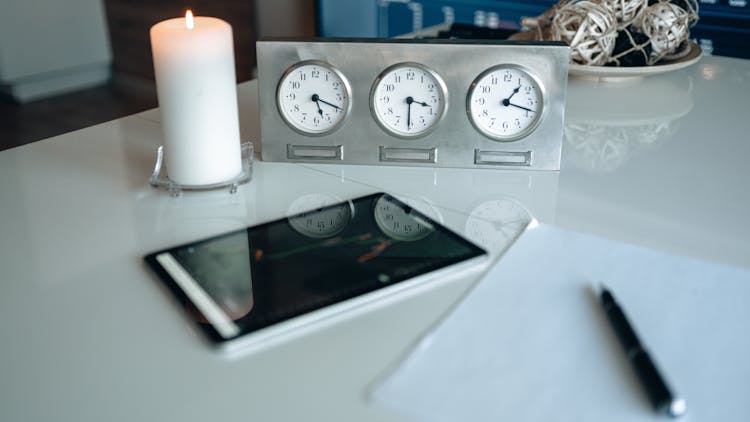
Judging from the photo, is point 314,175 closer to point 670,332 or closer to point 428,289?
point 428,289

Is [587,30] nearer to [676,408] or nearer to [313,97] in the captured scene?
[313,97]

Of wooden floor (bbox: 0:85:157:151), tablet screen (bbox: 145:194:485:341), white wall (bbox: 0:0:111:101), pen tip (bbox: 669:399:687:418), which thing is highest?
tablet screen (bbox: 145:194:485:341)

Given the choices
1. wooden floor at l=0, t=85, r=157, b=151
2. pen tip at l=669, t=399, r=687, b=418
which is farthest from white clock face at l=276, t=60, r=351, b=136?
wooden floor at l=0, t=85, r=157, b=151

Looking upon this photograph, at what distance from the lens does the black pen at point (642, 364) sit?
1.60 feet

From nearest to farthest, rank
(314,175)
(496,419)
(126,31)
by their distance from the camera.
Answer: (496,419) → (314,175) → (126,31)

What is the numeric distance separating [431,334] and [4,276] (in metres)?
0.39

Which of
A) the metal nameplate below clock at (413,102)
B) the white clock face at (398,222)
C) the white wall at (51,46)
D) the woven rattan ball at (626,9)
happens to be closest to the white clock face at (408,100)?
the metal nameplate below clock at (413,102)

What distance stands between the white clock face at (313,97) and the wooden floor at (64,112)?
2.51m

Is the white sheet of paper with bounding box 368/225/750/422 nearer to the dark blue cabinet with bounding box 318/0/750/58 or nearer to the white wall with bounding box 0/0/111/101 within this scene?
the dark blue cabinet with bounding box 318/0/750/58

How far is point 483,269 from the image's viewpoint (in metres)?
0.67

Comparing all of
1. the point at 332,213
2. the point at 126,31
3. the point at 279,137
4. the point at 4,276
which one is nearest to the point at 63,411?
the point at 4,276

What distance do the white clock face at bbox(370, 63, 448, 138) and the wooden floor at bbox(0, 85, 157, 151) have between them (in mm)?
2586

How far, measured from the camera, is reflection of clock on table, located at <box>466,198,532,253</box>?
2.37ft

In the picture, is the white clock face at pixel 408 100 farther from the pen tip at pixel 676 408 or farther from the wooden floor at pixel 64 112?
the wooden floor at pixel 64 112
